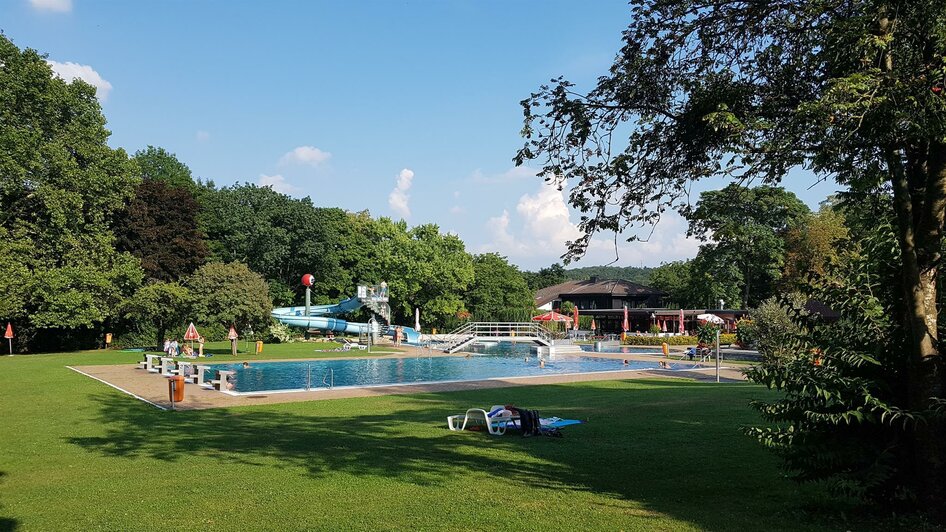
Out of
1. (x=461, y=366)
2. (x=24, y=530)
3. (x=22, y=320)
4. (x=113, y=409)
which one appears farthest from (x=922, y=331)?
(x=22, y=320)

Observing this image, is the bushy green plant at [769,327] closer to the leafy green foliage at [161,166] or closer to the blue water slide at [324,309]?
the blue water slide at [324,309]

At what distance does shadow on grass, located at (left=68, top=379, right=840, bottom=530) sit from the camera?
7656mm

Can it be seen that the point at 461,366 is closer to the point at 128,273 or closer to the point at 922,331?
the point at 128,273

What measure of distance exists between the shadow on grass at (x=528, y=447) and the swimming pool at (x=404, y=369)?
8.00 meters

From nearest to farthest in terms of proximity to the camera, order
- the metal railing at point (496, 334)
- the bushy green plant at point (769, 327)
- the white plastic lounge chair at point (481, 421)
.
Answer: the white plastic lounge chair at point (481, 421) < the bushy green plant at point (769, 327) < the metal railing at point (496, 334)

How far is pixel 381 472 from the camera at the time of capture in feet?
29.5

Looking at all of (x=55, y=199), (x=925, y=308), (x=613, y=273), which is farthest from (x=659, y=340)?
(x=613, y=273)

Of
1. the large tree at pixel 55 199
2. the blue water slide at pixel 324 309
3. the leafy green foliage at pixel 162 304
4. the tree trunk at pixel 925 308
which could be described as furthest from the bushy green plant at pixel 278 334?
the tree trunk at pixel 925 308

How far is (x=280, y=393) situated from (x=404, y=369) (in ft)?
42.4

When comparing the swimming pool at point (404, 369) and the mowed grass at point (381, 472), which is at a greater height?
the mowed grass at point (381, 472)

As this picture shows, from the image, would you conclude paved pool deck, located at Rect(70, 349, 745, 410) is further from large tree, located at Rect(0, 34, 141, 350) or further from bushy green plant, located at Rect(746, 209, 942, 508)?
bushy green plant, located at Rect(746, 209, 942, 508)

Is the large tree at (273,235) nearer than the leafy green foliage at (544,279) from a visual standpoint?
Yes

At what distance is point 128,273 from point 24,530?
35.6 metres

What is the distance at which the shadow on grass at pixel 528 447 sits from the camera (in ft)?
25.1
